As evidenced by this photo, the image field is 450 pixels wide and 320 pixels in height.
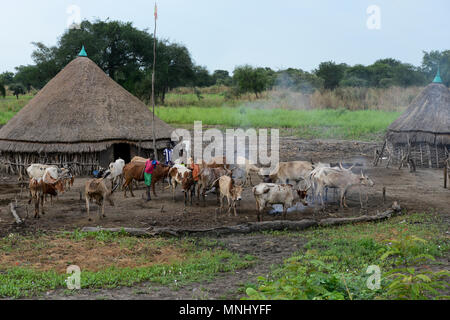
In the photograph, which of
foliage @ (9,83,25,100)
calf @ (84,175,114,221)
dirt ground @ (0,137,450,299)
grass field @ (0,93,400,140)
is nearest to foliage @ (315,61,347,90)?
grass field @ (0,93,400,140)

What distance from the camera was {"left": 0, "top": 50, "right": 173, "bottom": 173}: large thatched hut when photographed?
1903 centimetres

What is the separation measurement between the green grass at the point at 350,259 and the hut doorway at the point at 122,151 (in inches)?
448

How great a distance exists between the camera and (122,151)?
68.7ft

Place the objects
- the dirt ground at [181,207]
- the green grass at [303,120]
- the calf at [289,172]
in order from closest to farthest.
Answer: the dirt ground at [181,207]
the calf at [289,172]
the green grass at [303,120]

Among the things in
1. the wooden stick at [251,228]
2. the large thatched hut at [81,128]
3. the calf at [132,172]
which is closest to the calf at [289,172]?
the wooden stick at [251,228]

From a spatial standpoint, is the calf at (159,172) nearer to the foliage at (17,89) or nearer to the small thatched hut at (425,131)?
the small thatched hut at (425,131)

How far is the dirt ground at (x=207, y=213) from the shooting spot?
7180 mm

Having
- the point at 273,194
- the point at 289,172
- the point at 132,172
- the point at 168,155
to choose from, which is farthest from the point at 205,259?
the point at 168,155

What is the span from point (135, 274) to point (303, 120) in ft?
85.4

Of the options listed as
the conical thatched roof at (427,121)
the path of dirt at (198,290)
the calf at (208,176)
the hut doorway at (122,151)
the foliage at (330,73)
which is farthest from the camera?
the foliage at (330,73)

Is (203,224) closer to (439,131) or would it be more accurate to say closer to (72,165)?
(72,165)

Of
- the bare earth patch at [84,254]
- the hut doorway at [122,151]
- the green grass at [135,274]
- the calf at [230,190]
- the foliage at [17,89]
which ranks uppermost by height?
the foliage at [17,89]

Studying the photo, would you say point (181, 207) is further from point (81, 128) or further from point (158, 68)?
point (158, 68)

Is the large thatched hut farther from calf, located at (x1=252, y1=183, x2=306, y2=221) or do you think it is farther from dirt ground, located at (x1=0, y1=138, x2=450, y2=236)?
calf, located at (x1=252, y1=183, x2=306, y2=221)
